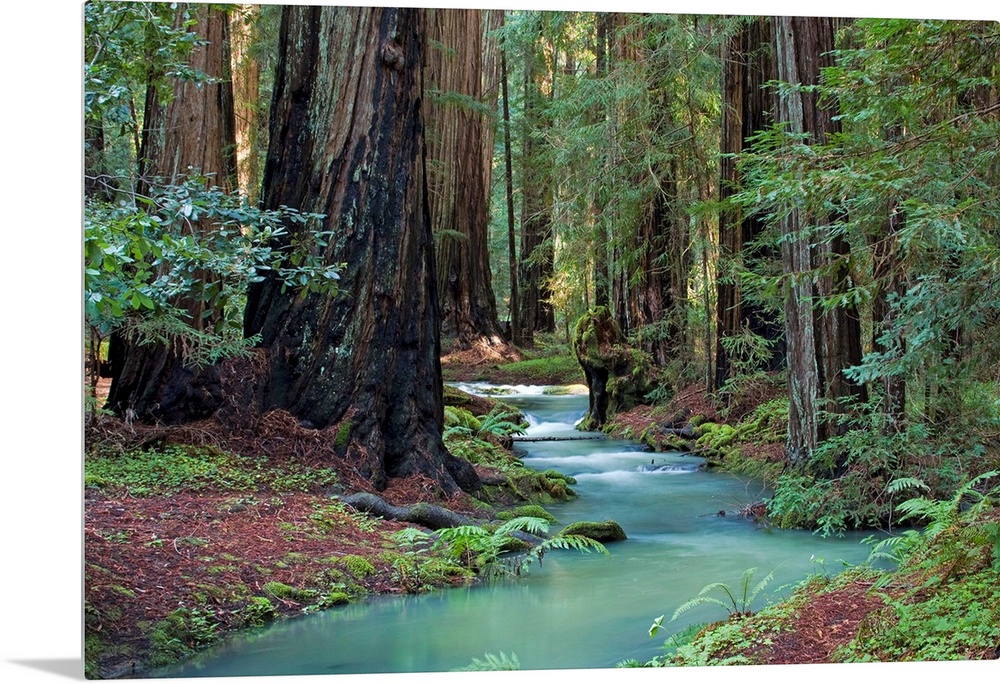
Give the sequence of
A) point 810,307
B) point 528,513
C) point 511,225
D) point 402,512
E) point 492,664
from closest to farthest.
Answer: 1. point 492,664
2. point 402,512
3. point 528,513
4. point 810,307
5. point 511,225

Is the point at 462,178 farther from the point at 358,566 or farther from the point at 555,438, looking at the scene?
the point at 358,566

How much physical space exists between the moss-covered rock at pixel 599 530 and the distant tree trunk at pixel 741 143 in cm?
318

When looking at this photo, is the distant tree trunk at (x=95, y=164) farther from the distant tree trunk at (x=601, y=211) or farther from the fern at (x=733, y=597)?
the distant tree trunk at (x=601, y=211)

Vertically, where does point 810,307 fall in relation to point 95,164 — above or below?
below

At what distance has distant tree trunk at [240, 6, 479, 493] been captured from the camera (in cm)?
500

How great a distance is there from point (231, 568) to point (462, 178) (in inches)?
358

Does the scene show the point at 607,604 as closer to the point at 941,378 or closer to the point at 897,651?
the point at 897,651

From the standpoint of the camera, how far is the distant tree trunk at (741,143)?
25.5 feet

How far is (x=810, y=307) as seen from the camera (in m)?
5.35

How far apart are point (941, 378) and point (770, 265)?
8.57 feet

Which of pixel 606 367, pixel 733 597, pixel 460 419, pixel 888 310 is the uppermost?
pixel 888 310

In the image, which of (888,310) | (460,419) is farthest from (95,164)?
(888,310)

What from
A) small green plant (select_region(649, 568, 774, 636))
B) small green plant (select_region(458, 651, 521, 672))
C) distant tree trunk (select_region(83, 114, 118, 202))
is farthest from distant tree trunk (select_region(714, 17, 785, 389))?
distant tree trunk (select_region(83, 114, 118, 202))

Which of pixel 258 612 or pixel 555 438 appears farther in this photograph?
pixel 555 438
